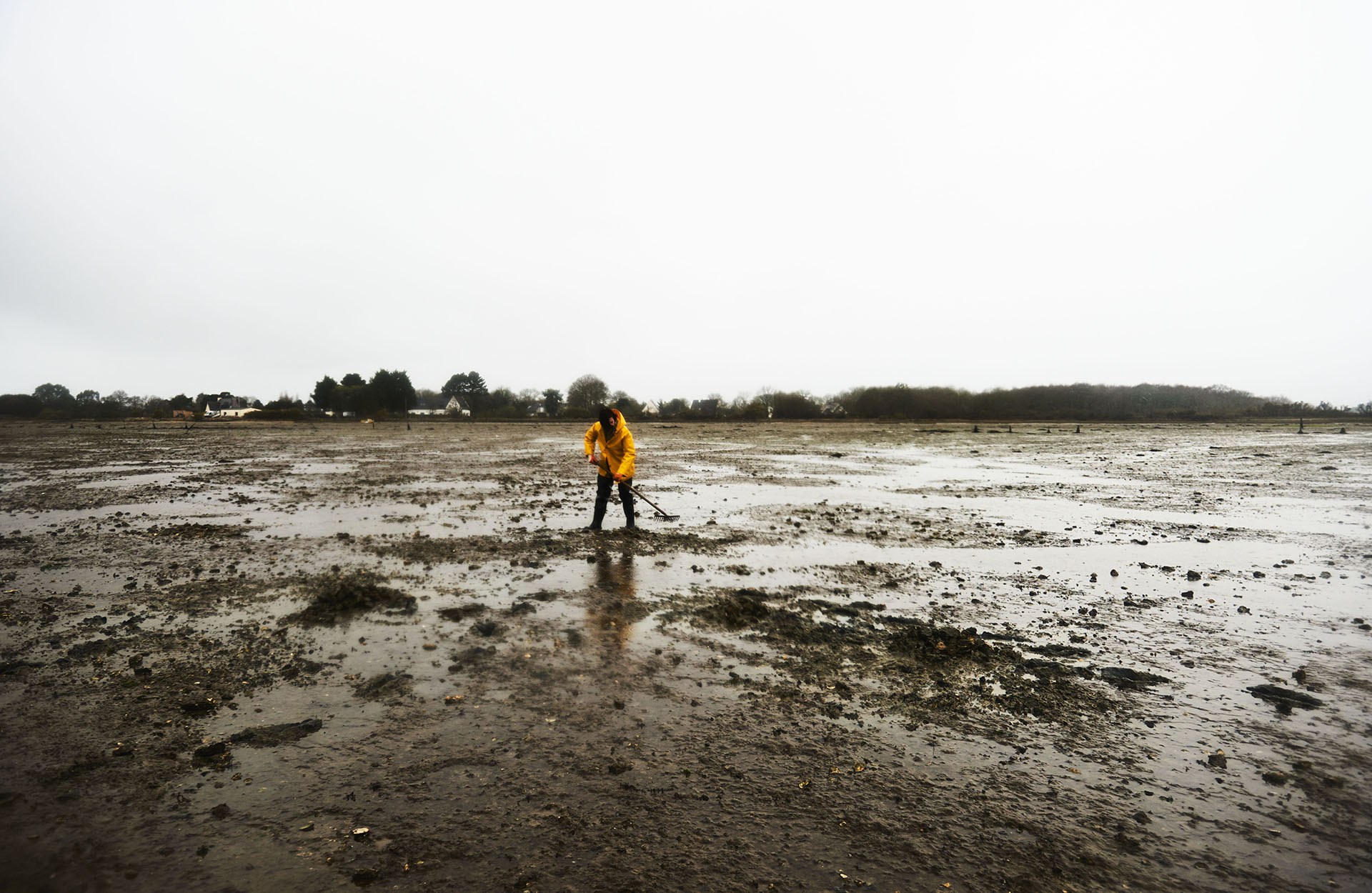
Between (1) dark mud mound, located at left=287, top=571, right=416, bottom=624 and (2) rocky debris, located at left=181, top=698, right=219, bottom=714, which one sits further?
(1) dark mud mound, located at left=287, top=571, right=416, bottom=624

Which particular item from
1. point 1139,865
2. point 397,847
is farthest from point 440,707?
point 1139,865

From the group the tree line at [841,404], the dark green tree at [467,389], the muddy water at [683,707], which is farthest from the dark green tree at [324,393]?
the muddy water at [683,707]

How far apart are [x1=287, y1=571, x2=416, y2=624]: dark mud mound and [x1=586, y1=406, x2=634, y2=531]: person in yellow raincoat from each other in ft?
13.1

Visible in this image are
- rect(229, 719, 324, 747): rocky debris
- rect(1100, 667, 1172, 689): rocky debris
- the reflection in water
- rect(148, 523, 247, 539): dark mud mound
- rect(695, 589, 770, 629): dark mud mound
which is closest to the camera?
rect(229, 719, 324, 747): rocky debris

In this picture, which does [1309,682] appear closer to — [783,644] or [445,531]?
[783,644]

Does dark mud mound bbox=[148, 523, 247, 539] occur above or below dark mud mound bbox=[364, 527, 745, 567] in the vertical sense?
above

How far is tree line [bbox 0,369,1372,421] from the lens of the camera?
80375 millimetres

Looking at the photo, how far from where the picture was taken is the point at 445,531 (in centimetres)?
1041

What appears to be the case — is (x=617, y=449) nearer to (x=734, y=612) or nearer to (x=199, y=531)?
(x=734, y=612)

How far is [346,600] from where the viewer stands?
646cm

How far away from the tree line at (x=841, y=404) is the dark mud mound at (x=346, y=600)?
70.1 meters

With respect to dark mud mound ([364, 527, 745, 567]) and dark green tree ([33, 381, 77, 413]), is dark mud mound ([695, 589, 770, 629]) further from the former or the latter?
dark green tree ([33, 381, 77, 413])

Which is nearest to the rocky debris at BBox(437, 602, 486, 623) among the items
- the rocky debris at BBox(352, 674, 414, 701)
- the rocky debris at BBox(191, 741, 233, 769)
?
the rocky debris at BBox(352, 674, 414, 701)

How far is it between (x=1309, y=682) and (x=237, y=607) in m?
9.61
